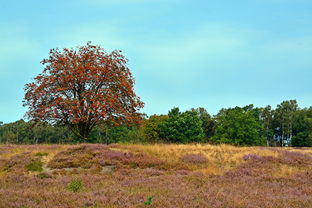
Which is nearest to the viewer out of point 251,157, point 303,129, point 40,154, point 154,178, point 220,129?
point 154,178

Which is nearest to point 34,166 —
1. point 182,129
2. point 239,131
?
point 182,129

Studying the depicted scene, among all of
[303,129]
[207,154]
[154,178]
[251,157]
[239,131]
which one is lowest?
[154,178]

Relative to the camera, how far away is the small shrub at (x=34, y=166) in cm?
1916

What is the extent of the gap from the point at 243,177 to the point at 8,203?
11.7 metres

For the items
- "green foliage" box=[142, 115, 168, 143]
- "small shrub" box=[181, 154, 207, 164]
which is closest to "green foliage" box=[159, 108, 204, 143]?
"green foliage" box=[142, 115, 168, 143]

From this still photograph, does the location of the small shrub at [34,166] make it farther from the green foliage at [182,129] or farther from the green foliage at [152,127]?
the green foliage at [152,127]

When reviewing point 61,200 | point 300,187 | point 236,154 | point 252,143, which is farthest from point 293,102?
point 61,200

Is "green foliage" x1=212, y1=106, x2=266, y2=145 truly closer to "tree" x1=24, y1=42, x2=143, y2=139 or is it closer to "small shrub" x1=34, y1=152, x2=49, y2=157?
"tree" x1=24, y1=42, x2=143, y2=139

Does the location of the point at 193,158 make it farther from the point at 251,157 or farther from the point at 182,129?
the point at 182,129

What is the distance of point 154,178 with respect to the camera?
50.6 ft

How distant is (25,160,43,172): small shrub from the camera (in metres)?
19.2

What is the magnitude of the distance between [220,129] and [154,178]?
226 feet

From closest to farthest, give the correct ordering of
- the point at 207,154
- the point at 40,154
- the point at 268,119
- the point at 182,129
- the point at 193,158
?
the point at 193,158 < the point at 40,154 < the point at 207,154 < the point at 182,129 < the point at 268,119

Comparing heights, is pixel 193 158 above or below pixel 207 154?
below
